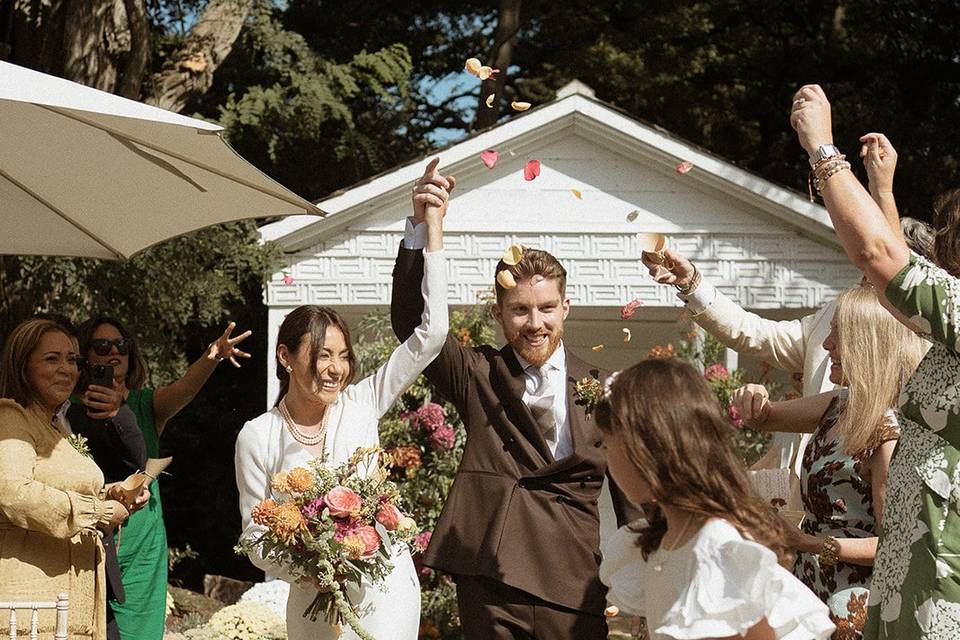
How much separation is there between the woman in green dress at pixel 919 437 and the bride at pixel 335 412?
1510 millimetres

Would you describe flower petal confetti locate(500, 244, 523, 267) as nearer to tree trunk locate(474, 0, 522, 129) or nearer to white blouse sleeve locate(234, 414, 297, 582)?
white blouse sleeve locate(234, 414, 297, 582)

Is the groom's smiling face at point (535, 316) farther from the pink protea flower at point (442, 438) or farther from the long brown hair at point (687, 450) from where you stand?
the pink protea flower at point (442, 438)

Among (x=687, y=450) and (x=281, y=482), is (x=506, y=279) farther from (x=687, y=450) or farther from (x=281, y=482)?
(x=687, y=450)

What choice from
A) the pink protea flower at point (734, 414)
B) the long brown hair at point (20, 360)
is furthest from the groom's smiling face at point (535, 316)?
the long brown hair at point (20, 360)

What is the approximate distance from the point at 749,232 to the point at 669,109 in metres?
Result: 8.90

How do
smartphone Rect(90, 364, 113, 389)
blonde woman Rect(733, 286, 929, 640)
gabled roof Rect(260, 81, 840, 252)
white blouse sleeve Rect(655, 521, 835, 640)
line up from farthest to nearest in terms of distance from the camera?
gabled roof Rect(260, 81, 840, 252) → smartphone Rect(90, 364, 113, 389) → blonde woman Rect(733, 286, 929, 640) → white blouse sleeve Rect(655, 521, 835, 640)

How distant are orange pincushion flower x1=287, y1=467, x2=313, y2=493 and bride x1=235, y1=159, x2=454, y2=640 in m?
0.23

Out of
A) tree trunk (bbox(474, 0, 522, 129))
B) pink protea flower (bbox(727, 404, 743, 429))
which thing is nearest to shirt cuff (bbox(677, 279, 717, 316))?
pink protea flower (bbox(727, 404, 743, 429))

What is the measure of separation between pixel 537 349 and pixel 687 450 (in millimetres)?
1409

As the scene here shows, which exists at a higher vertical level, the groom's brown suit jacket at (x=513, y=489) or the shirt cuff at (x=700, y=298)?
the shirt cuff at (x=700, y=298)

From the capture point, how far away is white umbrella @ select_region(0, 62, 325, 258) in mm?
4793

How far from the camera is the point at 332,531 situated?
3.99 metres

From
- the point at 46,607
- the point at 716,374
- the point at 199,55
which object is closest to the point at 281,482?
the point at 46,607

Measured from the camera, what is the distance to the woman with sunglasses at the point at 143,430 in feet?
18.1
